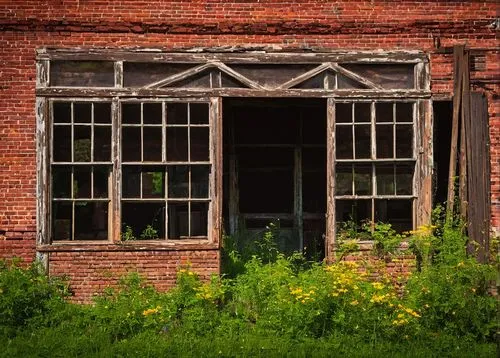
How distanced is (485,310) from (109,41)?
288 inches

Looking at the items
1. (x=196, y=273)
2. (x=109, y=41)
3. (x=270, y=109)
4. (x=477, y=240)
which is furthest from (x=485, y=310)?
(x=109, y=41)

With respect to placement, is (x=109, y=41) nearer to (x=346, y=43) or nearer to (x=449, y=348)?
(x=346, y=43)

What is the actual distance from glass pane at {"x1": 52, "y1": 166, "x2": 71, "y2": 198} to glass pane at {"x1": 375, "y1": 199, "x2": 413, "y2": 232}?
5.28 m

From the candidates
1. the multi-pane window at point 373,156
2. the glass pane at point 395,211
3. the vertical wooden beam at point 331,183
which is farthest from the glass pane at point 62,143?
the glass pane at point 395,211

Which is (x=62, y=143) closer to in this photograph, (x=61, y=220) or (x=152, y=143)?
(x=61, y=220)

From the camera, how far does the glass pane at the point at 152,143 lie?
10.7 metres

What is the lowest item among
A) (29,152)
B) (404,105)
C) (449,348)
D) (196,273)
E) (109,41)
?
(449,348)

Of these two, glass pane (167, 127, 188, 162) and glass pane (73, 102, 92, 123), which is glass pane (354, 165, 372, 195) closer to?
glass pane (167, 127, 188, 162)

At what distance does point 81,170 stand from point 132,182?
868 mm

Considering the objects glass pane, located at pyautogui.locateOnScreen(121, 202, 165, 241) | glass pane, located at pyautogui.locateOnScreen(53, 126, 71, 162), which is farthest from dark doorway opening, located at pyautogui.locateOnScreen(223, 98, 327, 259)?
glass pane, located at pyautogui.locateOnScreen(53, 126, 71, 162)

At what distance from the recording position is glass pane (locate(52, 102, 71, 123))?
10633mm

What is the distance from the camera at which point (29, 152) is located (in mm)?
10703

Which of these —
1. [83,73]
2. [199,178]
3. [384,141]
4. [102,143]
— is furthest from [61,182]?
[384,141]

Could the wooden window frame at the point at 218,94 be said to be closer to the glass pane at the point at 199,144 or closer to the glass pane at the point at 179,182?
the glass pane at the point at 199,144
